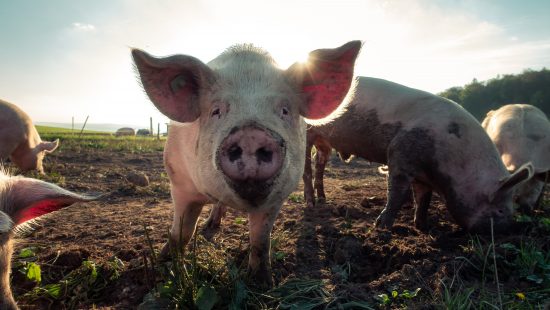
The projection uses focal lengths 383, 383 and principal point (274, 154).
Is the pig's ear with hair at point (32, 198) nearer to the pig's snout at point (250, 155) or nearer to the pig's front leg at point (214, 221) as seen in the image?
the pig's snout at point (250, 155)

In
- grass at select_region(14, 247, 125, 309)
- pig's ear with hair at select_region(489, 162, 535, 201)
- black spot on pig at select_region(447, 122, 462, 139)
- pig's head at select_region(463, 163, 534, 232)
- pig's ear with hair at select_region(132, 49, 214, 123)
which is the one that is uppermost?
pig's ear with hair at select_region(132, 49, 214, 123)

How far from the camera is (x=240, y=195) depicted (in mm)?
2096

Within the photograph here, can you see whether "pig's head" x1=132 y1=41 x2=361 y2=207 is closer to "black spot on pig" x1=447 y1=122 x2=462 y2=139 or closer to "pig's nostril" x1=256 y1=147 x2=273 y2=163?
"pig's nostril" x1=256 y1=147 x2=273 y2=163

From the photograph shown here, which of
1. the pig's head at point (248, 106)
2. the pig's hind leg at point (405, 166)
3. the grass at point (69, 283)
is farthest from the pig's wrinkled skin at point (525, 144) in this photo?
the grass at point (69, 283)

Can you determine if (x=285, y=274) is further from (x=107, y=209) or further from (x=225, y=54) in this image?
(x=107, y=209)

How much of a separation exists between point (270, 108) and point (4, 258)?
65.5 inches

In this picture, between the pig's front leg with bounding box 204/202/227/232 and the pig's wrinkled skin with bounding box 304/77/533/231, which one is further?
the pig's front leg with bounding box 204/202/227/232

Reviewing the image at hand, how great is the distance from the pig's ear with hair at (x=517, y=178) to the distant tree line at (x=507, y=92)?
34052 millimetres

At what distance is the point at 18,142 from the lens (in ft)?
29.7

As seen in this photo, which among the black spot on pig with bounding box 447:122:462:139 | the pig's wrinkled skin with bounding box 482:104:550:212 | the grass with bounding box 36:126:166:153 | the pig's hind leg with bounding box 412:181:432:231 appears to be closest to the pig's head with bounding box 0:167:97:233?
the pig's hind leg with bounding box 412:181:432:231

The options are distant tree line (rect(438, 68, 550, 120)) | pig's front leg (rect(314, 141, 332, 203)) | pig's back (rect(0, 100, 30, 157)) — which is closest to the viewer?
pig's front leg (rect(314, 141, 332, 203))

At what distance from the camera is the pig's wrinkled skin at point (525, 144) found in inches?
209

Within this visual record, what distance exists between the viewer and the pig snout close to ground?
205cm

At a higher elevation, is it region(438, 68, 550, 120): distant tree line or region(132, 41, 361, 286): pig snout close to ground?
region(438, 68, 550, 120): distant tree line
